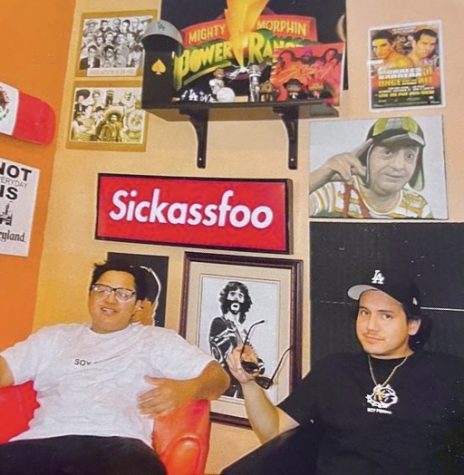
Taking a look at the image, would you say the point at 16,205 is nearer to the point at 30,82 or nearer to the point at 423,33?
the point at 30,82

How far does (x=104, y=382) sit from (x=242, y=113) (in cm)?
A: 96

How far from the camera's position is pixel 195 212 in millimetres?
1669

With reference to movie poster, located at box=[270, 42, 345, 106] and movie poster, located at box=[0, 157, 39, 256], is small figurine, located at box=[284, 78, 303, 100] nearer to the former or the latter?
movie poster, located at box=[270, 42, 345, 106]

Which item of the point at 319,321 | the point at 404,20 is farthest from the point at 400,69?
the point at 319,321

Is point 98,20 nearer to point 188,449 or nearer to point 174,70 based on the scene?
point 174,70

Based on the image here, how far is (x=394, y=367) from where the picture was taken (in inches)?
51.6

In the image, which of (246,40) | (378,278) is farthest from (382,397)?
(246,40)

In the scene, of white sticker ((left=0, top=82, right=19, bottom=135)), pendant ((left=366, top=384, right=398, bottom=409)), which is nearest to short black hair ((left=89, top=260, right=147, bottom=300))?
white sticker ((left=0, top=82, right=19, bottom=135))

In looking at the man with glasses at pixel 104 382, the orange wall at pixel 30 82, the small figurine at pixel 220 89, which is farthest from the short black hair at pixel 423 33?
the orange wall at pixel 30 82

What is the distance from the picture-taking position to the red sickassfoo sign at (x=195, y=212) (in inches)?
62.6

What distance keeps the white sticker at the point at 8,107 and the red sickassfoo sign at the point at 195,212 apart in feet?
1.14

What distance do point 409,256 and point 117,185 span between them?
1.02 metres

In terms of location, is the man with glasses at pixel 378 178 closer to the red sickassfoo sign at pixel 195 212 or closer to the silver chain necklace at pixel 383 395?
the red sickassfoo sign at pixel 195 212

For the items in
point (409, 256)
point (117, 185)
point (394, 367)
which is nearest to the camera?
point (394, 367)
